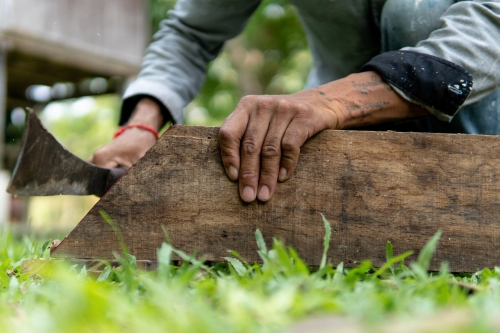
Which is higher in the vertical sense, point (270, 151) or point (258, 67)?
point (270, 151)

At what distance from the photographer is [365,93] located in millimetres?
1448

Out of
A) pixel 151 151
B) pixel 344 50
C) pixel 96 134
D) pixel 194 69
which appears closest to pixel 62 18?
pixel 194 69

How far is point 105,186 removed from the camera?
5.39ft

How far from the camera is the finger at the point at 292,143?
129 cm

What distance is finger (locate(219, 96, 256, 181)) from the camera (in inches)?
50.8

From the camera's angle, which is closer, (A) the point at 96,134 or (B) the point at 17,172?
(B) the point at 17,172

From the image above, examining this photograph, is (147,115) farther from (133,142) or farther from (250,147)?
(250,147)

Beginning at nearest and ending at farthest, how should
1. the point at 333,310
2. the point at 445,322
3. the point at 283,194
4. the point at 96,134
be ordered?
the point at 445,322 < the point at 333,310 < the point at 283,194 < the point at 96,134

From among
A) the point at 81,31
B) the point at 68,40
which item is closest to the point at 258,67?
the point at 81,31

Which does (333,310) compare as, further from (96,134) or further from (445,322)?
(96,134)

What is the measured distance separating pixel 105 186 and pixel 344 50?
117 cm

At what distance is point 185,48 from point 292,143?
125 centimetres

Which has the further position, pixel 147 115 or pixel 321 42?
pixel 321 42

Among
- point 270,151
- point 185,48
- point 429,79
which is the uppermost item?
point 429,79
